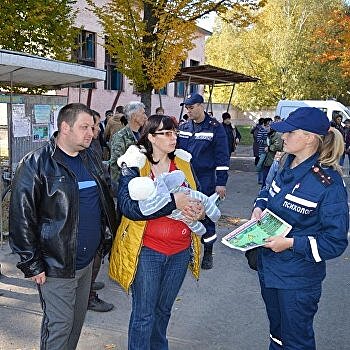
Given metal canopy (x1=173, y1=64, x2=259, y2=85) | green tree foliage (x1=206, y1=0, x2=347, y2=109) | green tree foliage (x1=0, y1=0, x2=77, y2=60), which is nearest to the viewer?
green tree foliage (x1=0, y1=0, x2=77, y2=60)

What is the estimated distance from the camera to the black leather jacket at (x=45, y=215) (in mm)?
2754

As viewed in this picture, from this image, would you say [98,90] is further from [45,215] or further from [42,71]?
[45,215]

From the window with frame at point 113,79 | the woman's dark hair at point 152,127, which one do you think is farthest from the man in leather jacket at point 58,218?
the window with frame at point 113,79

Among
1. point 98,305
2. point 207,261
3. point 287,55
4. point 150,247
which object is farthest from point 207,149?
point 287,55

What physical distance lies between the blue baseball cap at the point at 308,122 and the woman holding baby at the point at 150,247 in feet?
2.36

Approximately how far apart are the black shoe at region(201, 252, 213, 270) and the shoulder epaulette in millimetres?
3240

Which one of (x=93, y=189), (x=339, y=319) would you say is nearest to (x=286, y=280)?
(x=93, y=189)

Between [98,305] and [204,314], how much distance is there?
1.00m

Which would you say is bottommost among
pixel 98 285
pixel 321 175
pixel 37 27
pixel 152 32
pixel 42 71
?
pixel 98 285

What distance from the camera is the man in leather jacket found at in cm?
277

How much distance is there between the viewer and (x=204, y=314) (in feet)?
14.6

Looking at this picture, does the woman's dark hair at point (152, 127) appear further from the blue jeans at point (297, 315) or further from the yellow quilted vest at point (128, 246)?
the blue jeans at point (297, 315)

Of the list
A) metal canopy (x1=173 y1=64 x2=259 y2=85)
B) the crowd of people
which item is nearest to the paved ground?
the crowd of people

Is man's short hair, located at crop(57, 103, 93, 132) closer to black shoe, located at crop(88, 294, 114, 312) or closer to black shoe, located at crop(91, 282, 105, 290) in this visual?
black shoe, located at crop(88, 294, 114, 312)
